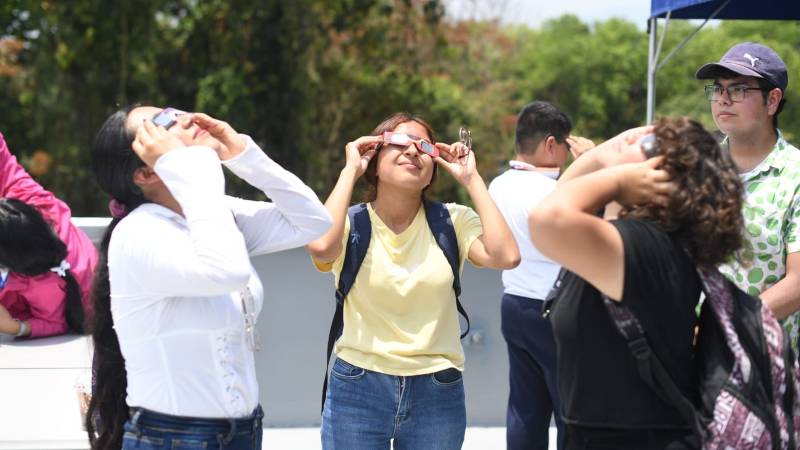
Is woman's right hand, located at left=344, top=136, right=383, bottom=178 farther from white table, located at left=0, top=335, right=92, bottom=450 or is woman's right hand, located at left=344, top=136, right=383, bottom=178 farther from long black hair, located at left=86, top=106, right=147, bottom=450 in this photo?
white table, located at left=0, top=335, right=92, bottom=450

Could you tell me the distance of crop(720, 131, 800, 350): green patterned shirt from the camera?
3.29 m

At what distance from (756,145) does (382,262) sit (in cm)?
146

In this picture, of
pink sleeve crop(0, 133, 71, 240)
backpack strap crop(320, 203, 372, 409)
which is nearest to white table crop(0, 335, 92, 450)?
pink sleeve crop(0, 133, 71, 240)

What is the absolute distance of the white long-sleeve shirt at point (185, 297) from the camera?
7.11ft

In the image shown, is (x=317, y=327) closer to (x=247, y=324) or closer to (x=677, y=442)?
(x=247, y=324)

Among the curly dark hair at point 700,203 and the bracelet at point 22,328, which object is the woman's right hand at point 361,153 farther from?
the bracelet at point 22,328

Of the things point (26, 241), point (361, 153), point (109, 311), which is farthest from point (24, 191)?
point (109, 311)

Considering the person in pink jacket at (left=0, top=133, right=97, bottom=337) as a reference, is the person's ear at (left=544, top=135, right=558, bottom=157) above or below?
above

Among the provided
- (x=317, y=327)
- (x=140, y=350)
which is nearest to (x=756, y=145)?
(x=140, y=350)

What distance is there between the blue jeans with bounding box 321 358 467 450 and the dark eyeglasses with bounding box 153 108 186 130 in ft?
3.89

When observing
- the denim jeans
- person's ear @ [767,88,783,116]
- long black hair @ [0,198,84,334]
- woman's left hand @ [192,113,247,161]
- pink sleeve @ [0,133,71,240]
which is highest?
person's ear @ [767,88,783,116]

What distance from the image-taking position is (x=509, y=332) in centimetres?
402

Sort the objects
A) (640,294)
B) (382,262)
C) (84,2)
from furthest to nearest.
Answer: (84,2), (382,262), (640,294)

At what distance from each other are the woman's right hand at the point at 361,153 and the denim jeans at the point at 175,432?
131 centimetres
